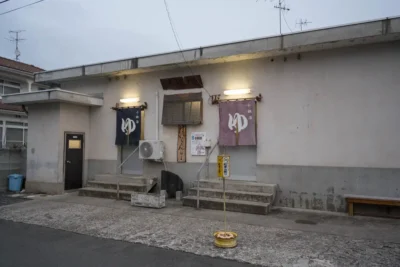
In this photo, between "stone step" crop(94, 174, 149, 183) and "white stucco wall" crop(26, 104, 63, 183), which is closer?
"stone step" crop(94, 174, 149, 183)

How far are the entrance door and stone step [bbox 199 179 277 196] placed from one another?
321cm

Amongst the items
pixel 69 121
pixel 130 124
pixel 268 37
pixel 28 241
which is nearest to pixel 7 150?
pixel 69 121

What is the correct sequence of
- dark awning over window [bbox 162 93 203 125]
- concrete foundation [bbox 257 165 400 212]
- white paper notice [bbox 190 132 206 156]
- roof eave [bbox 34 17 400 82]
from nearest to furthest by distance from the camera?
roof eave [bbox 34 17 400 82]
concrete foundation [bbox 257 165 400 212]
white paper notice [bbox 190 132 206 156]
dark awning over window [bbox 162 93 203 125]

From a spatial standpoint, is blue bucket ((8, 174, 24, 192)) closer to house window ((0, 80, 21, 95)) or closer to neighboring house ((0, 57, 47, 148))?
neighboring house ((0, 57, 47, 148))

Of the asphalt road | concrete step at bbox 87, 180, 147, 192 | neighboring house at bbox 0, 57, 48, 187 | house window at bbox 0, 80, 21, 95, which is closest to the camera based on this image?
the asphalt road

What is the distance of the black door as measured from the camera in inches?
453

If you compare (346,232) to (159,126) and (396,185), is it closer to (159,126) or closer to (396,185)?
(396,185)

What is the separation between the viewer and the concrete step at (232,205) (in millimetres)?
7930

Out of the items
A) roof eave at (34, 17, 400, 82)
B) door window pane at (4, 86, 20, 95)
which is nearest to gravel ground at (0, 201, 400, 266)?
roof eave at (34, 17, 400, 82)

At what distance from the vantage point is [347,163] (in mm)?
7973

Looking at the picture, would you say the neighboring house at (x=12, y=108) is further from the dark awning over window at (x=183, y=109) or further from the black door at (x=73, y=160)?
the dark awning over window at (x=183, y=109)

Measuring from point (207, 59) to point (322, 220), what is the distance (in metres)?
5.81

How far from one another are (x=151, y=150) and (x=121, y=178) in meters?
1.75

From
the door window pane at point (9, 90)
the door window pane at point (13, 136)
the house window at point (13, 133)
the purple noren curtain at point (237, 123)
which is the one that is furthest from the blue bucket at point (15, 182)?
the purple noren curtain at point (237, 123)
